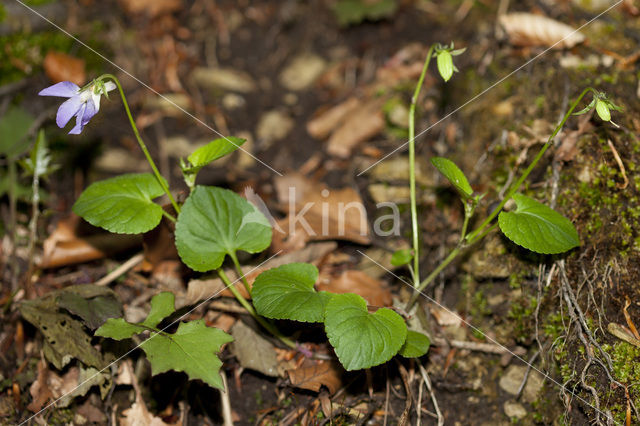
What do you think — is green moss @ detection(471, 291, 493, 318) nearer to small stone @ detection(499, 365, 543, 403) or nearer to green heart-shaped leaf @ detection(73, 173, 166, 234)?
small stone @ detection(499, 365, 543, 403)

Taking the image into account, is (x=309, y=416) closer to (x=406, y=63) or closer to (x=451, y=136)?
(x=451, y=136)

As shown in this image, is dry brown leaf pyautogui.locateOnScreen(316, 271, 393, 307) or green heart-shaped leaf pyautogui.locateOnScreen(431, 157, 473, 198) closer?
green heart-shaped leaf pyautogui.locateOnScreen(431, 157, 473, 198)

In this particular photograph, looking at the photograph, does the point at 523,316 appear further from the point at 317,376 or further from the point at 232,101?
the point at 232,101

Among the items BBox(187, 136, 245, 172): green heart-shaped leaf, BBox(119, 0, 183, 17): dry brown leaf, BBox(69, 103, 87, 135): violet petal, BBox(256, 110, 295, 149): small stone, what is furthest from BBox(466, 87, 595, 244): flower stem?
BBox(119, 0, 183, 17): dry brown leaf

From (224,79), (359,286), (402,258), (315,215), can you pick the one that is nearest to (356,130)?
(315,215)

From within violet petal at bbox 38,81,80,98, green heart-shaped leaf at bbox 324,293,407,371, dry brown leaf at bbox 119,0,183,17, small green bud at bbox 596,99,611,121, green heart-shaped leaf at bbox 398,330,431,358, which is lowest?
green heart-shaped leaf at bbox 398,330,431,358

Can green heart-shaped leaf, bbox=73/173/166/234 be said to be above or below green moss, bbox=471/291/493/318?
above

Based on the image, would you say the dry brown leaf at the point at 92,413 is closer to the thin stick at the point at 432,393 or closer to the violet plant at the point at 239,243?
the violet plant at the point at 239,243
